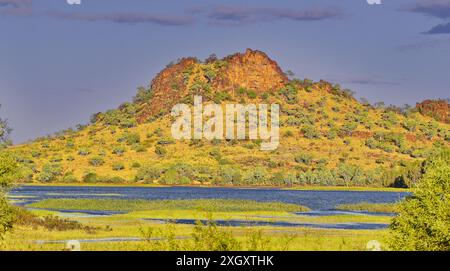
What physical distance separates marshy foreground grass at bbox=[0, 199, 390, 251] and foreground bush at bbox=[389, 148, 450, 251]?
1.20 m

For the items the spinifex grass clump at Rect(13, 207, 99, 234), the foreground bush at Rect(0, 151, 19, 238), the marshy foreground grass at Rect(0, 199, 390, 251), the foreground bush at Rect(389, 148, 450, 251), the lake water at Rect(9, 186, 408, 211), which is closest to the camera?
the marshy foreground grass at Rect(0, 199, 390, 251)

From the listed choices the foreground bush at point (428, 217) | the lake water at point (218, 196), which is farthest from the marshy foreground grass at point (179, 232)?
the lake water at point (218, 196)

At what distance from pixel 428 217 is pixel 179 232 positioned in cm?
2982

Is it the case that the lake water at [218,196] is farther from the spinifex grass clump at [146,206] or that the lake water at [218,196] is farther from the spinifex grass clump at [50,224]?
the spinifex grass clump at [50,224]

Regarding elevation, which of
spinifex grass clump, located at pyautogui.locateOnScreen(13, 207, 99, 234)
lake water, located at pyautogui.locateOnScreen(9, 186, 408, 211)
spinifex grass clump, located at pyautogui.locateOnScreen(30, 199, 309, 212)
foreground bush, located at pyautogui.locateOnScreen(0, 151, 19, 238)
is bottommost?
lake water, located at pyautogui.locateOnScreen(9, 186, 408, 211)

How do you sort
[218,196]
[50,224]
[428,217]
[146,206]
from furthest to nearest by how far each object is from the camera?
1. [218,196]
2. [146,206]
3. [50,224]
4. [428,217]

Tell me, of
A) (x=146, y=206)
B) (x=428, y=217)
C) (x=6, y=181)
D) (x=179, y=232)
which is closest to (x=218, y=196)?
(x=146, y=206)

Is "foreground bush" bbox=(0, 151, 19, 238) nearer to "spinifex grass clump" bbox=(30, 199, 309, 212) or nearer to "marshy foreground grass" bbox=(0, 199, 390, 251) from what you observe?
"marshy foreground grass" bbox=(0, 199, 390, 251)

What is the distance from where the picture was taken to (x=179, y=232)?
189 feet

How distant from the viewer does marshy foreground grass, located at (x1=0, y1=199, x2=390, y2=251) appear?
23875mm

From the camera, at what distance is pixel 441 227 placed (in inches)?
1089

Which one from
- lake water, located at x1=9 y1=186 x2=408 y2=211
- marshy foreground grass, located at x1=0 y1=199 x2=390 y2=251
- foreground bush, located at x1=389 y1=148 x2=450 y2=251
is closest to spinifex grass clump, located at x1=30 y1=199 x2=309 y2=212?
marshy foreground grass, located at x1=0 y1=199 x2=390 y2=251

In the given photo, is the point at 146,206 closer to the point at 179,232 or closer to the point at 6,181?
the point at 179,232
